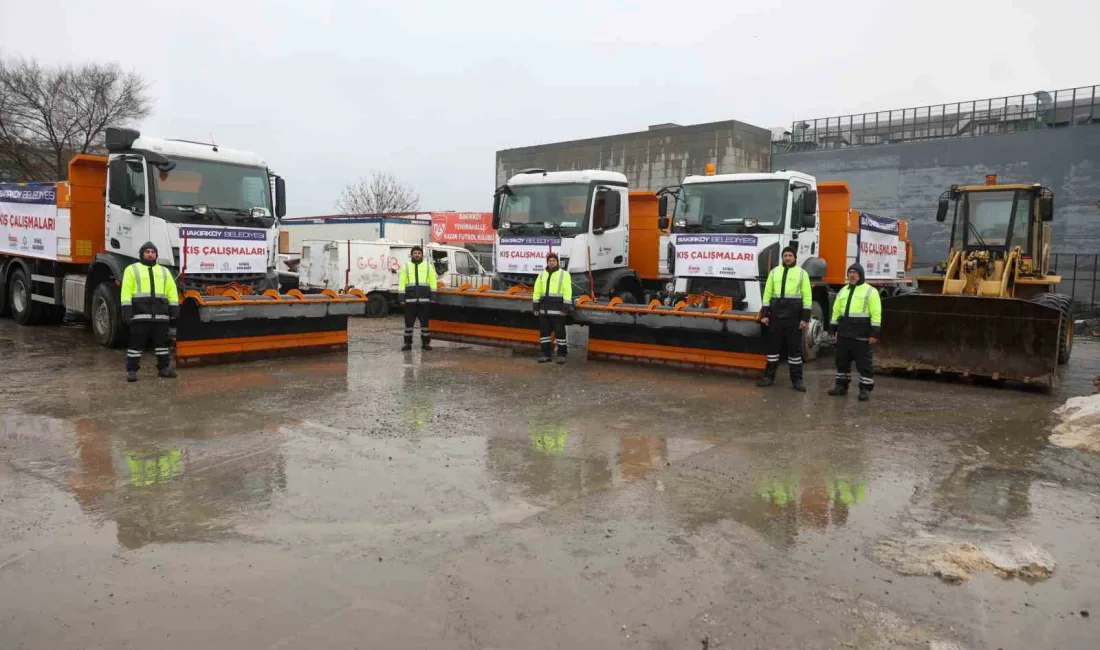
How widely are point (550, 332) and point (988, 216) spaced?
7440 mm

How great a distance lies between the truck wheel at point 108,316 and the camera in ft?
38.0

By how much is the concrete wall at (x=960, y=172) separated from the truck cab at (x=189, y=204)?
27.7 m

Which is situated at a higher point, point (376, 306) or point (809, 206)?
point (809, 206)

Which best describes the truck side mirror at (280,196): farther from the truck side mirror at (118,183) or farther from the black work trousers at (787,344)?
the black work trousers at (787,344)

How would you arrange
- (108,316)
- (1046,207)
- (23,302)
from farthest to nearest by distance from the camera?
(23,302)
(1046,207)
(108,316)

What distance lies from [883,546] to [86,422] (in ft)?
22.2

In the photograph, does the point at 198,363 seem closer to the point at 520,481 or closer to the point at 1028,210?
the point at 520,481

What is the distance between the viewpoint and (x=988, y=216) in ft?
42.2


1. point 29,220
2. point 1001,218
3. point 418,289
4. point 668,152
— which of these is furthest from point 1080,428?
point 668,152

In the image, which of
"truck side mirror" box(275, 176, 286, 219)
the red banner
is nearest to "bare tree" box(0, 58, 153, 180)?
the red banner

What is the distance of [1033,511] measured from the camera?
5.31 meters

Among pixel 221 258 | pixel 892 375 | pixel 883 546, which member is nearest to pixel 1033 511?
pixel 883 546

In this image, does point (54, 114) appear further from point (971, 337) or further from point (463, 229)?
point (971, 337)

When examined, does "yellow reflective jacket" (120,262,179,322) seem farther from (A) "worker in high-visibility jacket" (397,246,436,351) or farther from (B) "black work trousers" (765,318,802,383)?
(B) "black work trousers" (765,318,802,383)
